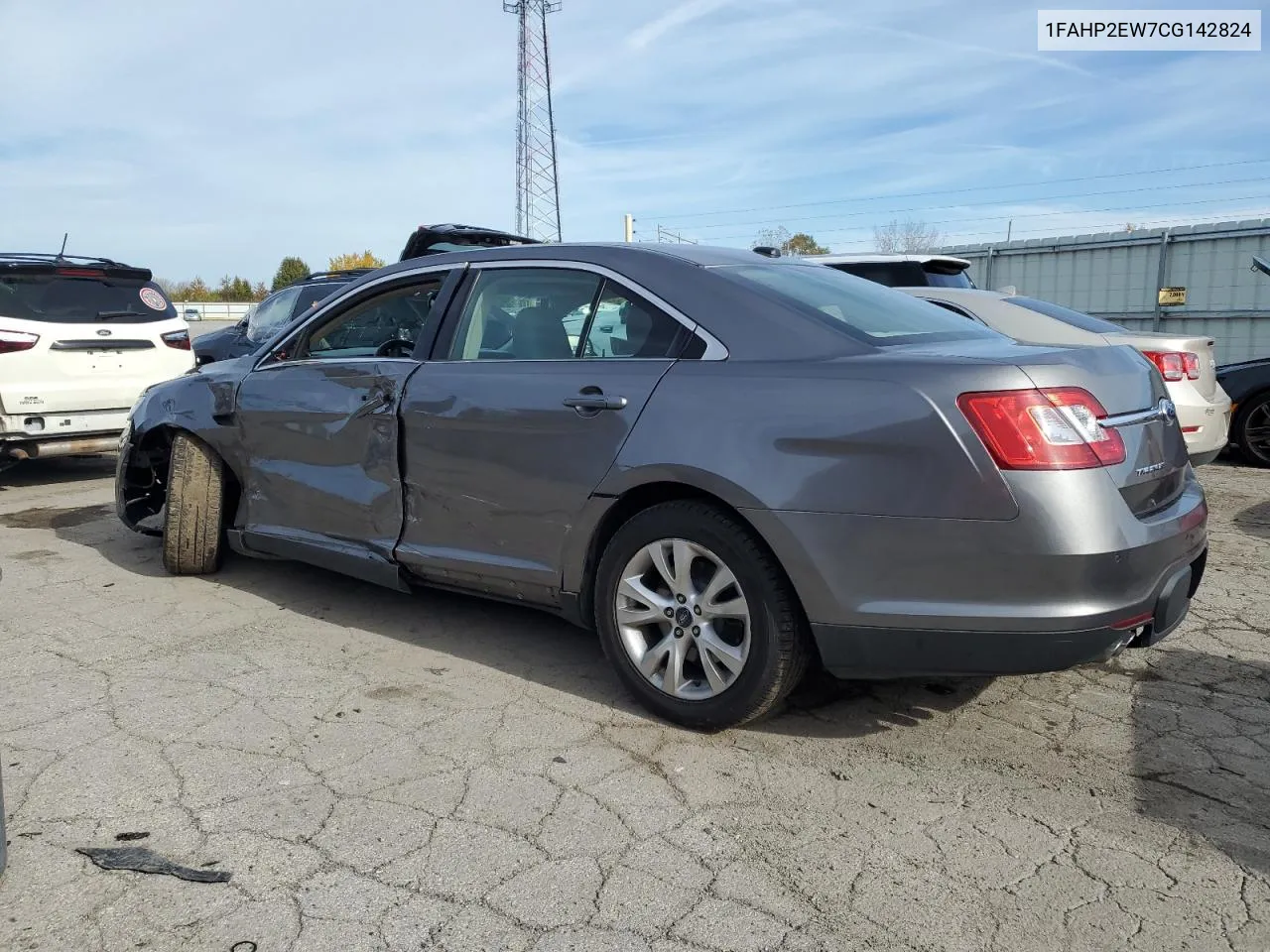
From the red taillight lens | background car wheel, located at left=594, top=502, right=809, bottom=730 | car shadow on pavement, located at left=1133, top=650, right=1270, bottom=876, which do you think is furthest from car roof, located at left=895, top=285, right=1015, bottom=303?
the red taillight lens

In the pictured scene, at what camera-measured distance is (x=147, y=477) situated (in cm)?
566

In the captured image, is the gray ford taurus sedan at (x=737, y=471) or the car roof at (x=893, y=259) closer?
the gray ford taurus sedan at (x=737, y=471)

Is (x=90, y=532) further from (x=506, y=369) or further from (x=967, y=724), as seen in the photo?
(x=967, y=724)

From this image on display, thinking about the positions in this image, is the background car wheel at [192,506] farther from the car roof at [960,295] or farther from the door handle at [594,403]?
the car roof at [960,295]

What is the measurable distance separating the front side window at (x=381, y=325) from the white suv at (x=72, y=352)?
3.92 metres

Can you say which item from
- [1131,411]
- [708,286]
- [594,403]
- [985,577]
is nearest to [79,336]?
[594,403]

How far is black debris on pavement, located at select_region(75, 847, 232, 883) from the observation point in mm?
2508

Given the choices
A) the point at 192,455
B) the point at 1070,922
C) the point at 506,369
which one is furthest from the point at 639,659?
the point at 192,455

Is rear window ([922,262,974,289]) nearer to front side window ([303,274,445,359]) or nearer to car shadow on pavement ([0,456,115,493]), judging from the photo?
front side window ([303,274,445,359])

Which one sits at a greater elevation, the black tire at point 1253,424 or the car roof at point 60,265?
the car roof at point 60,265

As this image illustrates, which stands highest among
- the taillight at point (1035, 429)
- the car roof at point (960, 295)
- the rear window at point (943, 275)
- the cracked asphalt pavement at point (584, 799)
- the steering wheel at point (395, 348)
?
the rear window at point (943, 275)

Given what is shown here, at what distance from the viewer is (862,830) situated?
8.91ft

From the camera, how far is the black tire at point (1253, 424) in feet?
29.0

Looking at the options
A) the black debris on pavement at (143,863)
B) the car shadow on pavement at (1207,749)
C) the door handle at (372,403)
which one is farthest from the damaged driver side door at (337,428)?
the car shadow on pavement at (1207,749)
